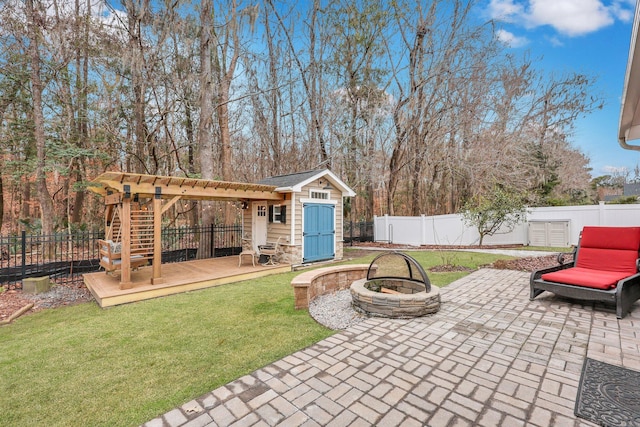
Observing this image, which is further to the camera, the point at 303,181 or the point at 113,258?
the point at 303,181

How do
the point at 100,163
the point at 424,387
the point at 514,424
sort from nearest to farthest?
the point at 514,424, the point at 424,387, the point at 100,163

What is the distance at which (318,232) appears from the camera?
29.3 feet

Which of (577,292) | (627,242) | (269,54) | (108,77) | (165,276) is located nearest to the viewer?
(577,292)

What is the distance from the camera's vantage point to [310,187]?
8703mm

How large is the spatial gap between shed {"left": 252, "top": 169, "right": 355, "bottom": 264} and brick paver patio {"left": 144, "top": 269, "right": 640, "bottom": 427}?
5004 mm

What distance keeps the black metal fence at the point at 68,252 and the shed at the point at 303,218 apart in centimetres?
136

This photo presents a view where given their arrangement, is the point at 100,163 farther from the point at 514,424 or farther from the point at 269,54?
the point at 514,424

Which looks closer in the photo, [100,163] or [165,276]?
[165,276]

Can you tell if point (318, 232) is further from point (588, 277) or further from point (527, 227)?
point (527, 227)

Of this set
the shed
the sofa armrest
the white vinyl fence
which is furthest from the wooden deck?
the white vinyl fence

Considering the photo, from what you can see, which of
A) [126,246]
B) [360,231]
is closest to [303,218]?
[126,246]

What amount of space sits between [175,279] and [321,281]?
3426 millimetres

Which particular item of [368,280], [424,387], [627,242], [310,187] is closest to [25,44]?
[310,187]

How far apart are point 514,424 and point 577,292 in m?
3.30
